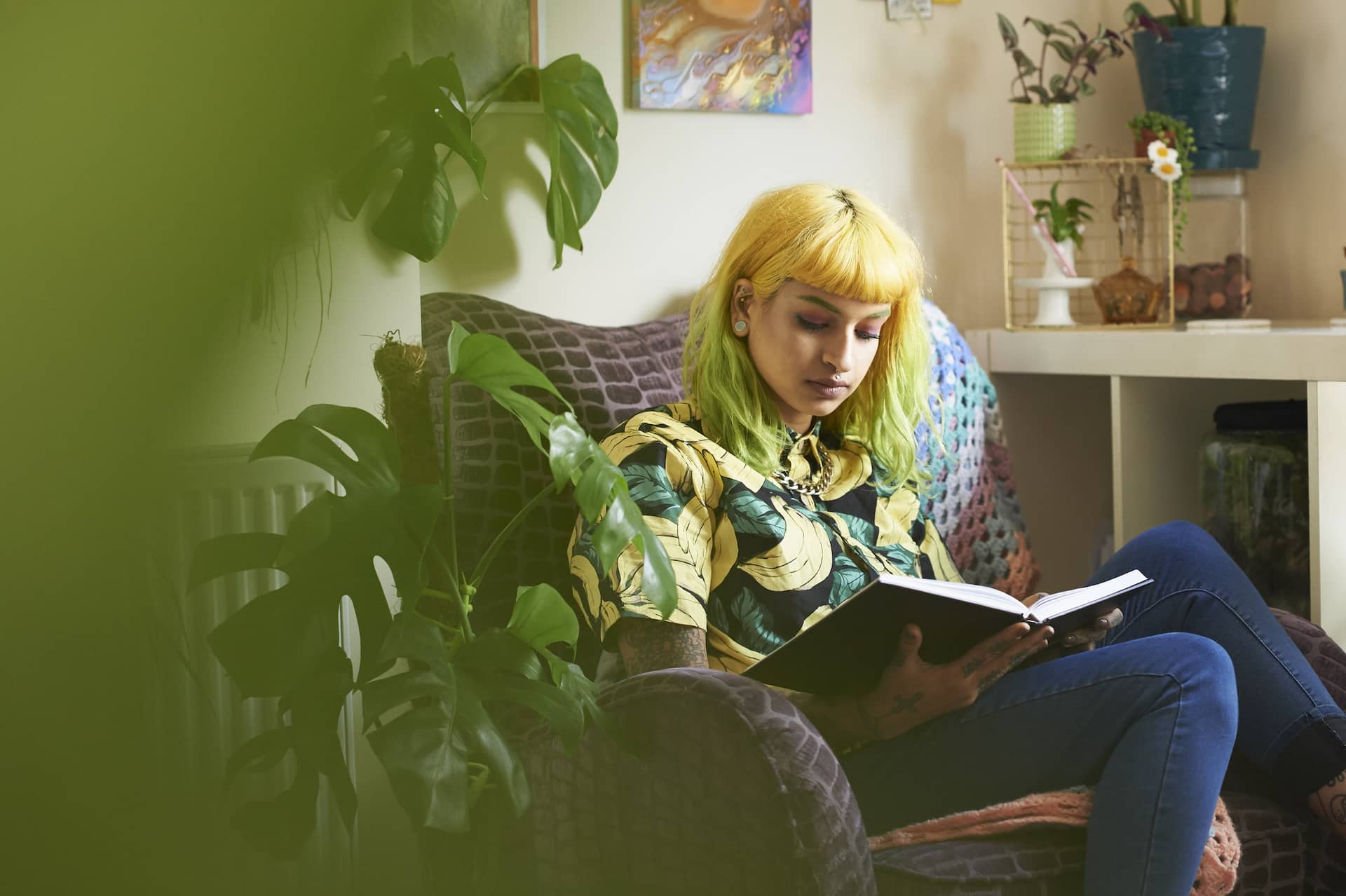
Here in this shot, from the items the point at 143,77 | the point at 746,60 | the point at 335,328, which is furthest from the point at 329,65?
the point at 746,60

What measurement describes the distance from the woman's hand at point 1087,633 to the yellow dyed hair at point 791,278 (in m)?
0.30

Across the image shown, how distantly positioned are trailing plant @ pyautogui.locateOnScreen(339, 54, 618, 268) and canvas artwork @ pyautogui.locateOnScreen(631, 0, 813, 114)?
0.67 ft

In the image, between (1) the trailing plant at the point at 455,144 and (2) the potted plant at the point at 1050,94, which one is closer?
(1) the trailing plant at the point at 455,144

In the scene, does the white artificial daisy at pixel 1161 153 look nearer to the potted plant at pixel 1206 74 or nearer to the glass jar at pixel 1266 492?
the potted plant at pixel 1206 74

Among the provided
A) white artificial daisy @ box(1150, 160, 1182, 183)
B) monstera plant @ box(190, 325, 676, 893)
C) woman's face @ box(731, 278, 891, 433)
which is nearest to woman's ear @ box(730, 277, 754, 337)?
woman's face @ box(731, 278, 891, 433)

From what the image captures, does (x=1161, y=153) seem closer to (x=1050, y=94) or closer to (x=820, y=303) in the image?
(x=1050, y=94)

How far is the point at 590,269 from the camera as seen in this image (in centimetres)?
173

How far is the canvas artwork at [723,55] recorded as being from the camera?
1.72 meters

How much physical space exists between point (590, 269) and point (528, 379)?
994 millimetres

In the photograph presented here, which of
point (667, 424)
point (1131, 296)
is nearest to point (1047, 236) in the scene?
point (1131, 296)

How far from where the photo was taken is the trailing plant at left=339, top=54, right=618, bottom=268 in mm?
1168

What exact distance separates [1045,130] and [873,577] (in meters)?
0.97

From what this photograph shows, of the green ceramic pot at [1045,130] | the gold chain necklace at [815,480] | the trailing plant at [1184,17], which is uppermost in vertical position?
the trailing plant at [1184,17]

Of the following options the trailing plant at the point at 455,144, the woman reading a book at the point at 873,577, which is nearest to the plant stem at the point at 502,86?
the trailing plant at the point at 455,144
